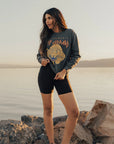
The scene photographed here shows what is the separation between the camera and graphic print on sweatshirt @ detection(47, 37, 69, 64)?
126 inches

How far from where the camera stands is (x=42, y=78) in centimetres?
332

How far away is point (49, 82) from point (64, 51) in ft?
1.85

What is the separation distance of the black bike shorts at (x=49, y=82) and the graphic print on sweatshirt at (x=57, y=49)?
7.0 inches

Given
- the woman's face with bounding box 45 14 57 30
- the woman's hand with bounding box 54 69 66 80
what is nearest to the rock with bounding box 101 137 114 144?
the woman's hand with bounding box 54 69 66 80

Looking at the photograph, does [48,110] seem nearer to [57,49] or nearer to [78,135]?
[78,135]

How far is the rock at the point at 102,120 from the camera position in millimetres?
4086

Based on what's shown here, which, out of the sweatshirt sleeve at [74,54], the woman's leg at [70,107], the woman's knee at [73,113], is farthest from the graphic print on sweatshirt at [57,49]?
the woman's knee at [73,113]

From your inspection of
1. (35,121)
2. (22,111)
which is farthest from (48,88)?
(22,111)

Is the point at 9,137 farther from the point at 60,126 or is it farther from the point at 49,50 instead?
the point at 49,50

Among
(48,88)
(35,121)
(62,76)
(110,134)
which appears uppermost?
(62,76)

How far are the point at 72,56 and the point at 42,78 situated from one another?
2.03 ft

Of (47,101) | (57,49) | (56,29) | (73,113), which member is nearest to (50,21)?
(56,29)

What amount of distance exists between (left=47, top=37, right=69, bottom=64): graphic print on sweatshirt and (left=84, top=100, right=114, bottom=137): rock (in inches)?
67.0

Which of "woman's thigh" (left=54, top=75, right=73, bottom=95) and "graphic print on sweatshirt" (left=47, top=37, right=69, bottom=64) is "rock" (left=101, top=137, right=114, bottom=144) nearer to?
"woman's thigh" (left=54, top=75, right=73, bottom=95)
